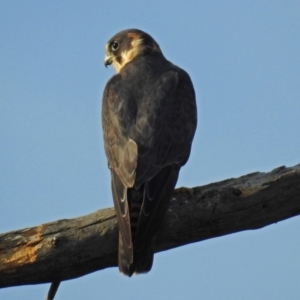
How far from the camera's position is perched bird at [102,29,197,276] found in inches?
204

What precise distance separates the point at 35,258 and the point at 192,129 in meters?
1.92

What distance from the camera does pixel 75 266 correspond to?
5.01 m

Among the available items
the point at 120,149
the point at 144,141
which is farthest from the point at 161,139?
the point at 120,149

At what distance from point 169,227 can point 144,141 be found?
0.79m

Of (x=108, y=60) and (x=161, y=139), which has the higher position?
(x=108, y=60)

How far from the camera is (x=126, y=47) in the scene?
7.64 meters

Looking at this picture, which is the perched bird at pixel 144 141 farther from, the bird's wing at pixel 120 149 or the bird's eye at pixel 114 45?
the bird's eye at pixel 114 45

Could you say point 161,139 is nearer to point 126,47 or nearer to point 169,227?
point 169,227

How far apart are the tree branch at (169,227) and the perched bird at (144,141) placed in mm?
112

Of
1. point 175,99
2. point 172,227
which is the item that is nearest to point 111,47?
point 175,99

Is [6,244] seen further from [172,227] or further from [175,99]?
[175,99]

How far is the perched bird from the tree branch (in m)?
0.11

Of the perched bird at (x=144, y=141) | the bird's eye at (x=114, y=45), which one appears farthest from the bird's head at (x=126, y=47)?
the perched bird at (x=144, y=141)

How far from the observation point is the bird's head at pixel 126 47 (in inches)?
296
